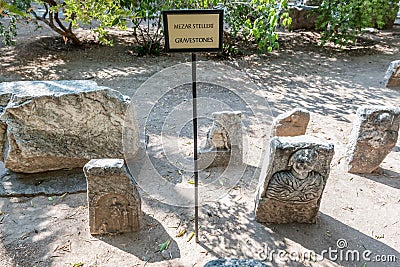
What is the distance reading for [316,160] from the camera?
2.71 meters

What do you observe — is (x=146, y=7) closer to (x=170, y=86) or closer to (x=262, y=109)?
(x=170, y=86)

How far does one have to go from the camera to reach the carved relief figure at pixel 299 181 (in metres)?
2.70

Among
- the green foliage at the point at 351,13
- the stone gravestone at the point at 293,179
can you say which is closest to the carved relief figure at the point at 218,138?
the stone gravestone at the point at 293,179

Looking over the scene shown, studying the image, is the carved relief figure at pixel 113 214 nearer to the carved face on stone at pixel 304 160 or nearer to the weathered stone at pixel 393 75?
the carved face on stone at pixel 304 160

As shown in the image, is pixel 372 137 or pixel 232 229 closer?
pixel 232 229

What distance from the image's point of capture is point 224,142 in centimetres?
378

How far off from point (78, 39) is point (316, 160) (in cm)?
750

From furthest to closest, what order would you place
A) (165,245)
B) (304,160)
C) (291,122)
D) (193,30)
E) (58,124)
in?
(291,122) → (58,124) → (165,245) → (304,160) → (193,30)

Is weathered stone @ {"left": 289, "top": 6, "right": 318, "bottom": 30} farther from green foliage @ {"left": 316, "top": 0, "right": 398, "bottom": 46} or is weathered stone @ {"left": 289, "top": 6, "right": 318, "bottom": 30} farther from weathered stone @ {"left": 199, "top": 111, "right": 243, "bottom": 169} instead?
weathered stone @ {"left": 199, "top": 111, "right": 243, "bottom": 169}

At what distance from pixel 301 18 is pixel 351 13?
2.73 m

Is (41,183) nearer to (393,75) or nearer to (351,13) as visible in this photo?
(393,75)

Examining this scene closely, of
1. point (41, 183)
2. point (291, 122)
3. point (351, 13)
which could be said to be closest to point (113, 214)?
point (41, 183)

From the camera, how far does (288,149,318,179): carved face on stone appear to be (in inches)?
106

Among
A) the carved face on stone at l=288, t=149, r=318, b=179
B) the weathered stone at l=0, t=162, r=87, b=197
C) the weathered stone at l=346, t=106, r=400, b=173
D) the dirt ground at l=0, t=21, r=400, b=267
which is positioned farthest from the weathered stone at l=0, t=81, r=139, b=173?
the weathered stone at l=346, t=106, r=400, b=173
